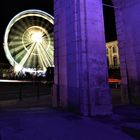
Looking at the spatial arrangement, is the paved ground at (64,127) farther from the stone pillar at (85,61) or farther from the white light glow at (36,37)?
the white light glow at (36,37)

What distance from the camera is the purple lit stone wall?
32.8 ft

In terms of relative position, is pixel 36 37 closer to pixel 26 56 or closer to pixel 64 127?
pixel 26 56

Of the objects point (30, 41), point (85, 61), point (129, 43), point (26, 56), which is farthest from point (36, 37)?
point (85, 61)

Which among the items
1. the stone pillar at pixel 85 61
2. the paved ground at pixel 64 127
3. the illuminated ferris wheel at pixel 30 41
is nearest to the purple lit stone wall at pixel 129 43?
the stone pillar at pixel 85 61

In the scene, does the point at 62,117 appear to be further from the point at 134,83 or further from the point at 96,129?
the point at 134,83

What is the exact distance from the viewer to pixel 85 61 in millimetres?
7766

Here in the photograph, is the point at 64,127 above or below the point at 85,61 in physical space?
below

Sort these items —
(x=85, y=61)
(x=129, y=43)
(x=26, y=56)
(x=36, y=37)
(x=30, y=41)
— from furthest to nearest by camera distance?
1. (x=36, y=37)
2. (x=30, y=41)
3. (x=26, y=56)
4. (x=129, y=43)
5. (x=85, y=61)

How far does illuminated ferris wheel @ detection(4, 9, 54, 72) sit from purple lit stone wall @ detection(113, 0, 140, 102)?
111 ft

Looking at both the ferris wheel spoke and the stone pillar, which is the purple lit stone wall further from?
the ferris wheel spoke

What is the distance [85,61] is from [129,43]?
3.57 metres

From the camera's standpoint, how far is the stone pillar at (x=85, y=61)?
25.0 ft

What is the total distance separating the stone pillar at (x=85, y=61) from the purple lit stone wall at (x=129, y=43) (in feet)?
8.50

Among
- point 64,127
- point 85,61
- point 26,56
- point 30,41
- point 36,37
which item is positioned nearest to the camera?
point 64,127
